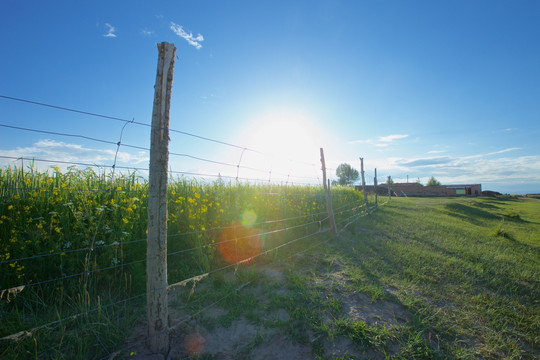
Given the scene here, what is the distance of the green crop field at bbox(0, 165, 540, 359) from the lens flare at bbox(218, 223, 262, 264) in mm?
194

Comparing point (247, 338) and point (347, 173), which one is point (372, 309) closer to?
point (247, 338)

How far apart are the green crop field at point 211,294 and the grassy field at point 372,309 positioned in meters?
0.02

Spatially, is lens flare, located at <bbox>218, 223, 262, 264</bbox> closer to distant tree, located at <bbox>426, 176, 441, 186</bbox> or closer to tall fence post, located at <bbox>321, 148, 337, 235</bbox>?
tall fence post, located at <bbox>321, 148, 337, 235</bbox>

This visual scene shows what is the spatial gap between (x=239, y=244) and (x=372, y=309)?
8.81 ft

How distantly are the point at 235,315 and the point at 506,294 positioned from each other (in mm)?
4286

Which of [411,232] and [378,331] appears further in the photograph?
[411,232]

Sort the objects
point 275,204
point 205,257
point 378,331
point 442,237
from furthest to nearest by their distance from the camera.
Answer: point 442,237 < point 275,204 < point 205,257 < point 378,331

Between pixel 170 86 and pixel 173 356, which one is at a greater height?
pixel 170 86

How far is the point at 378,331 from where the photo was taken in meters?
2.86

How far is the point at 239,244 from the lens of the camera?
506cm

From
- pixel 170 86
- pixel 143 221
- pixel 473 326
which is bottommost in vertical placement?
pixel 473 326

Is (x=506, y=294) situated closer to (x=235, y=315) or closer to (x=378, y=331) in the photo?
(x=378, y=331)

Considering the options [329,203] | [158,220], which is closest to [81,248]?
[158,220]

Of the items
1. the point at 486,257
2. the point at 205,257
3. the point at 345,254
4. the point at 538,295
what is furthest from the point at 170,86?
the point at 486,257
